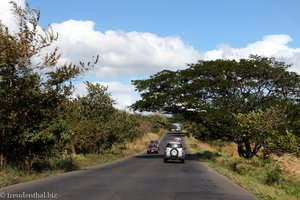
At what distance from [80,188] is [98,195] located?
2125 mm

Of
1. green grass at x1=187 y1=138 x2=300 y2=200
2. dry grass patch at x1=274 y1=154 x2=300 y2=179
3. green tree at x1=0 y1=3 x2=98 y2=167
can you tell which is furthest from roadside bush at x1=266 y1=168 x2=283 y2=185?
green tree at x1=0 y1=3 x2=98 y2=167

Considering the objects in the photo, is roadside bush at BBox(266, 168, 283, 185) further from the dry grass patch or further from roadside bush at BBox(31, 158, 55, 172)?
roadside bush at BBox(31, 158, 55, 172)

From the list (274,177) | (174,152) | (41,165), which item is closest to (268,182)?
(274,177)

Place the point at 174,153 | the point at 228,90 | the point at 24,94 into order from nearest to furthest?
the point at 24,94 → the point at 174,153 → the point at 228,90

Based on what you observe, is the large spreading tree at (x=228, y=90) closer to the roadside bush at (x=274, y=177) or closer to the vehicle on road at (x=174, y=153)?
the vehicle on road at (x=174, y=153)

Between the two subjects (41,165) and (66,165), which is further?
(66,165)

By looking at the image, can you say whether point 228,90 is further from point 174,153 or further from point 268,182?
point 268,182

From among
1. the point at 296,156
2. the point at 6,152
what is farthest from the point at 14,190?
the point at 296,156

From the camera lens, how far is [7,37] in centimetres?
1922

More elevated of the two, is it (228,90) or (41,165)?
(228,90)

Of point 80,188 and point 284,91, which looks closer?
point 80,188

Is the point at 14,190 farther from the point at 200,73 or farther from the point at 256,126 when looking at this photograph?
the point at 200,73

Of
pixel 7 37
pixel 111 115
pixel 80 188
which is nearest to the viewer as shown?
pixel 80 188

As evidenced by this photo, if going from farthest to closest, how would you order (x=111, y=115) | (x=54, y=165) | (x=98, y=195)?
(x=111, y=115)
(x=54, y=165)
(x=98, y=195)
